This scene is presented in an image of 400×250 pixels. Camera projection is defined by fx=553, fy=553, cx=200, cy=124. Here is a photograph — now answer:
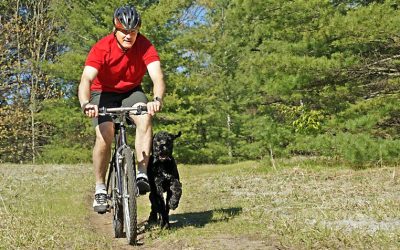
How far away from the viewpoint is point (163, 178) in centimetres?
677

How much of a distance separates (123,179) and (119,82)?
1131mm

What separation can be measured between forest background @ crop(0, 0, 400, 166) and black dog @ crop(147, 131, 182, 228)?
867 centimetres

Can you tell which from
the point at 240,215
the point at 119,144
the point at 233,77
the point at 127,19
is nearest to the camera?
the point at 127,19

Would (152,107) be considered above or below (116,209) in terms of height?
above

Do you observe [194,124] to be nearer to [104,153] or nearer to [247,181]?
[247,181]

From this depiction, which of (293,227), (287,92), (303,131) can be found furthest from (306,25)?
(293,227)

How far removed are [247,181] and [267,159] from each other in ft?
19.8

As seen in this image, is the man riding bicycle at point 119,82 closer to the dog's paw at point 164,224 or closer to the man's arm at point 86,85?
the man's arm at point 86,85

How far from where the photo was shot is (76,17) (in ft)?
97.2

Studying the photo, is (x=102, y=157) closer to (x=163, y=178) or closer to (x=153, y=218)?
(x=163, y=178)

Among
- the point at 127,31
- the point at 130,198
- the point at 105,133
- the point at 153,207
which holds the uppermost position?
the point at 127,31

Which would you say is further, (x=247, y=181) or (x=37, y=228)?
(x=247, y=181)

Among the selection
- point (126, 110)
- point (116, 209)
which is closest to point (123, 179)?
point (116, 209)

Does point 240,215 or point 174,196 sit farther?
point 240,215
